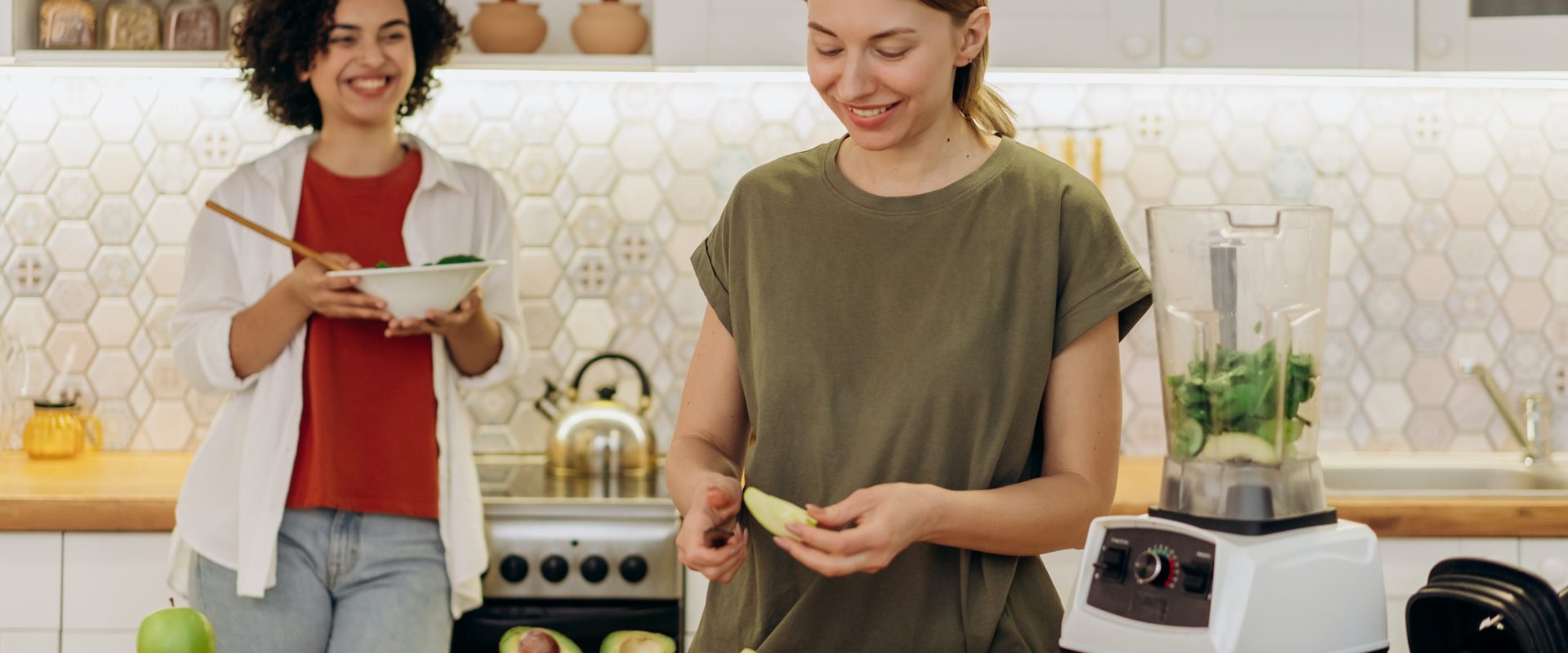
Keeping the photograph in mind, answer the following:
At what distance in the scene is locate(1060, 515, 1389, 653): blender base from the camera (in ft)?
3.50

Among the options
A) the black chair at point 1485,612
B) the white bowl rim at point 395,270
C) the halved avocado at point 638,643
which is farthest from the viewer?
the white bowl rim at point 395,270

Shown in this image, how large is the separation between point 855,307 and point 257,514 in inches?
46.0

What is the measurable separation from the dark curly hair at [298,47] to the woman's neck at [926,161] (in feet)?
3.95

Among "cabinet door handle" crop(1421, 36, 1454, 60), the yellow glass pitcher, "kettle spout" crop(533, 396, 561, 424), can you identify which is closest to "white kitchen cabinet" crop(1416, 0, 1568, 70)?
"cabinet door handle" crop(1421, 36, 1454, 60)

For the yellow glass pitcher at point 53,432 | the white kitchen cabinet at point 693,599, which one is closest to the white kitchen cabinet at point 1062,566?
the white kitchen cabinet at point 693,599

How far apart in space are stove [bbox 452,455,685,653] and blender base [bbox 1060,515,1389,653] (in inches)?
50.0

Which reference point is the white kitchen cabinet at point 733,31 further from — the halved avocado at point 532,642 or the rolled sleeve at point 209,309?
the halved avocado at point 532,642

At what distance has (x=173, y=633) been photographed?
1.09 meters

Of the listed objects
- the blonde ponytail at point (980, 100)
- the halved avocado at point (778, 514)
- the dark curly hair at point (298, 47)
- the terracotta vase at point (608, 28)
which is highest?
the terracotta vase at point (608, 28)

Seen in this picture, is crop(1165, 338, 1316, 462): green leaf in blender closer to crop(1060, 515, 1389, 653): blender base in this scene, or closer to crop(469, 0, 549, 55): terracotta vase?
crop(1060, 515, 1389, 653): blender base

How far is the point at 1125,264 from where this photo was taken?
133cm

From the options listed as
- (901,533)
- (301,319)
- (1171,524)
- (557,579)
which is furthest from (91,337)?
(1171,524)

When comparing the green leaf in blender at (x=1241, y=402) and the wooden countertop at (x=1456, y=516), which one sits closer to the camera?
the green leaf in blender at (x=1241, y=402)

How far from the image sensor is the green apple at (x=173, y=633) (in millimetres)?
1085
